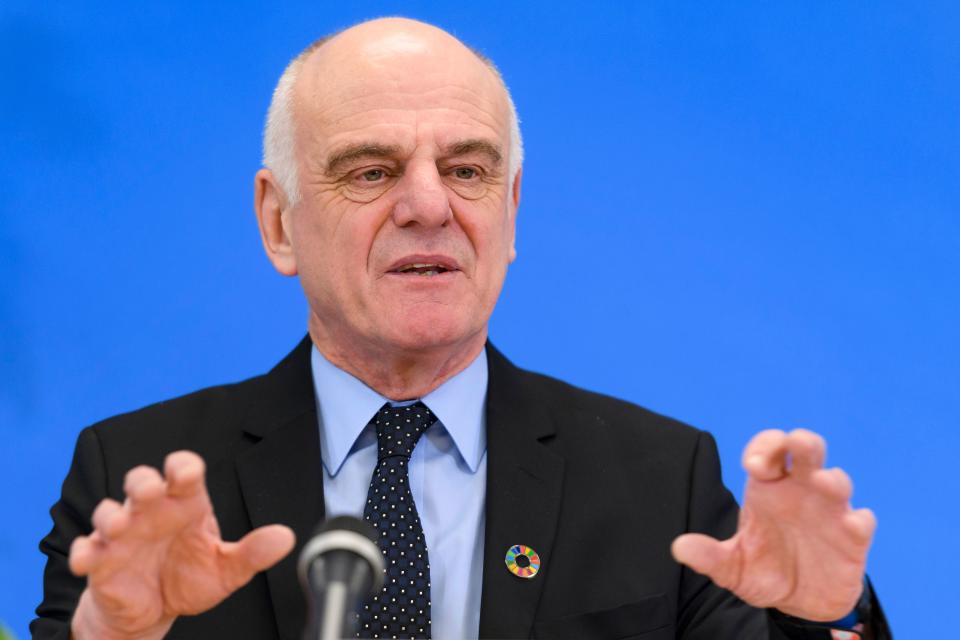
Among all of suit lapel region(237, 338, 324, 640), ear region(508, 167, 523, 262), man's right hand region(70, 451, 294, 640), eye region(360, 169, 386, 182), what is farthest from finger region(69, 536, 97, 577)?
ear region(508, 167, 523, 262)

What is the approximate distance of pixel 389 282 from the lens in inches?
84.2

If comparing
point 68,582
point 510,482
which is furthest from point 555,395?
point 68,582

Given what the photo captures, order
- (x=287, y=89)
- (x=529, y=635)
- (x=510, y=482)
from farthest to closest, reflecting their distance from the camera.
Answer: (x=287, y=89)
(x=510, y=482)
(x=529, y=635)

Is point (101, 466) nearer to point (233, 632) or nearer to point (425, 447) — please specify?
point (233, 632)

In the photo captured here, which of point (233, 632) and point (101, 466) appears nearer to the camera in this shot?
point (233, 632)

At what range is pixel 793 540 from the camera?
1.58 meters

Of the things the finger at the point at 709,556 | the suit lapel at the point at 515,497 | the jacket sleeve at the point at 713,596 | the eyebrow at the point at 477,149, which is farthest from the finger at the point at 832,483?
the eyebrow at the point at 477,149

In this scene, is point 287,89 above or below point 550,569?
above

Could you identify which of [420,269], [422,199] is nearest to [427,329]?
[420,269]

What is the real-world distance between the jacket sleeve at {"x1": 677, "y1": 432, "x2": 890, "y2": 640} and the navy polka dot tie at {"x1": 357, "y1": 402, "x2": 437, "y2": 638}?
0.44 m

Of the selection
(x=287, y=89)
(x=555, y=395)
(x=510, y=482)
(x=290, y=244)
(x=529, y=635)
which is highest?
(x=287, y=89)

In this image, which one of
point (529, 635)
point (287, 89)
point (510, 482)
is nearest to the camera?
point (529, 635)

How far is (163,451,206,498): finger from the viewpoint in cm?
141

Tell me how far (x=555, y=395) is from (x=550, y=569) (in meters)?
0.43
